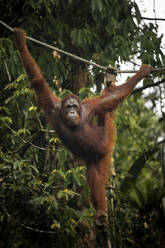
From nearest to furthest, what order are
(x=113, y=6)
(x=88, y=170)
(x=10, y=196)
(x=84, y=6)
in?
(x=88, y=170), (x=113, y=6), (x=84, y=6), (x=10, y=196)

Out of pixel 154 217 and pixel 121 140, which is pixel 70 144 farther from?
pixel 154 217

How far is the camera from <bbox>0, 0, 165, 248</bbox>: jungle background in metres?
3.87

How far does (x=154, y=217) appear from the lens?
16.0ft

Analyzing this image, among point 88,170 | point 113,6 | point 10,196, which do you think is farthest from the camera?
point 10,196

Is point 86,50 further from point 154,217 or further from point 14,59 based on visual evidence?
point 154,217

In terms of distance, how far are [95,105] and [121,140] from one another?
146 centimetres

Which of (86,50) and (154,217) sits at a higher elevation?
(86,50)

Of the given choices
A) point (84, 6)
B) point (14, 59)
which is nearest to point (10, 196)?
point (14, 59)

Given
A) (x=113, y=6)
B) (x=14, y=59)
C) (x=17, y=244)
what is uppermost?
(x=113, y=6)

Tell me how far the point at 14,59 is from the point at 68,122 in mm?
1092

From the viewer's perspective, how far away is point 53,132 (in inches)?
167

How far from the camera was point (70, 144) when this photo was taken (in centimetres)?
361

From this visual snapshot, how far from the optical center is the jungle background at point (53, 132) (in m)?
3.87

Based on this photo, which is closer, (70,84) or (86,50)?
(86,50)
